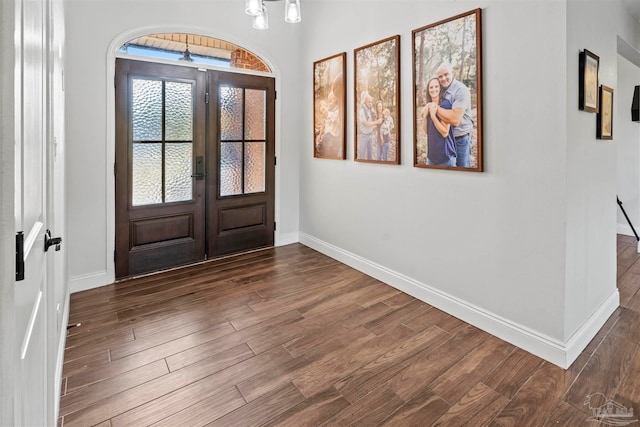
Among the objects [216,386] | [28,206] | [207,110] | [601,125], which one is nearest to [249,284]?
[216,386]

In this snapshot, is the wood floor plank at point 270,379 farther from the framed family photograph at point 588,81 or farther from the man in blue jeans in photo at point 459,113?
the framed family photograph at point 588,81

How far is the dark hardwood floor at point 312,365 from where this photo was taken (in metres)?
1.82

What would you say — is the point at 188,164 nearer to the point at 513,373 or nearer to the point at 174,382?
the point at 174,382

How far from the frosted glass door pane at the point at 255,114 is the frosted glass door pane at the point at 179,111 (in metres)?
0.67

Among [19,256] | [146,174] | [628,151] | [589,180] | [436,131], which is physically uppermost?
[628,151]

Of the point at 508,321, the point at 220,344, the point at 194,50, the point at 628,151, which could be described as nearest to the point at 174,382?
the point at 220,344

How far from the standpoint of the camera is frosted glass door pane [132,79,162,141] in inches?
139

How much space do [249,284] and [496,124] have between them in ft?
8.08

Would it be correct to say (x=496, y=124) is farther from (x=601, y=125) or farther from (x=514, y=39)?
(x=601, y=125)

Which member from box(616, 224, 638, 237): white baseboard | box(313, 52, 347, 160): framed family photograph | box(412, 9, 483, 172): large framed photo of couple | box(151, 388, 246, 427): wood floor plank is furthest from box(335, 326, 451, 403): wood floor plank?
box(616, 224, 638, 237): white baseboard

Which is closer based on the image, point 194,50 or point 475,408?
point 475,408

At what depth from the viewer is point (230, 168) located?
421 cm

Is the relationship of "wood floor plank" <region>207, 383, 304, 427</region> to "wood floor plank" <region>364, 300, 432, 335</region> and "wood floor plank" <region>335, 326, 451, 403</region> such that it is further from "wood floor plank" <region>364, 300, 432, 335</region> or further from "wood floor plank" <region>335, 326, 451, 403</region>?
"wood floor plank" <region>364, 300, 432, 335</region>

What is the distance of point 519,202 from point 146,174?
10.7ft
